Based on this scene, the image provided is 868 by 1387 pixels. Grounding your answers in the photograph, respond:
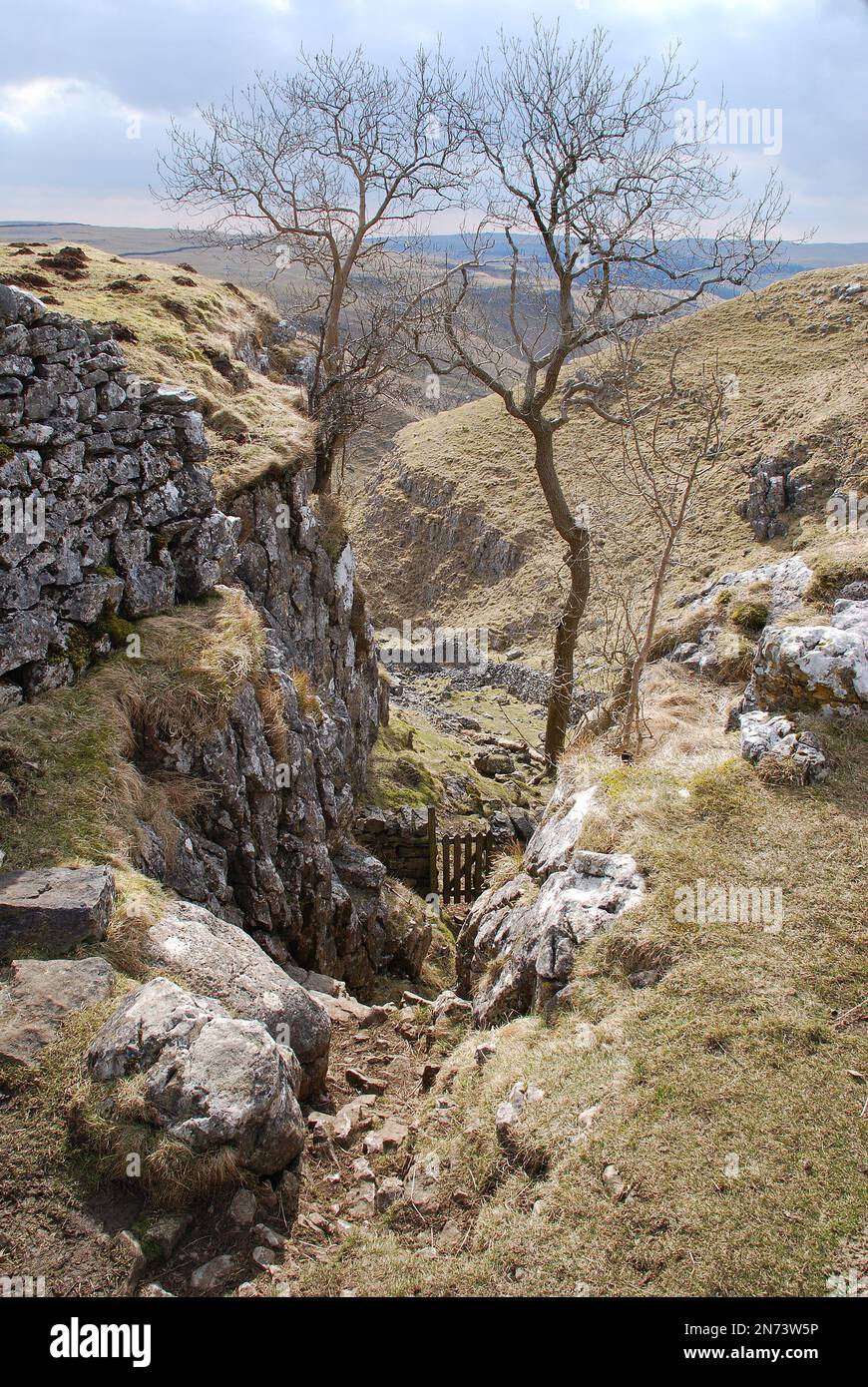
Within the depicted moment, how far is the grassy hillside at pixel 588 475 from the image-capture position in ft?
119

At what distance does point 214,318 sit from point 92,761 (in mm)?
13505

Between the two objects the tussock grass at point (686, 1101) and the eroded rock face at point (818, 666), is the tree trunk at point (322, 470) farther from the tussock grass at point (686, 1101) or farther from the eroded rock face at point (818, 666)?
the tussock grass at point (686, 1101)

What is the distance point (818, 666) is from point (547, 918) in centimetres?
378

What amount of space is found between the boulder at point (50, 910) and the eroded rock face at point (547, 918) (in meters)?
3.52

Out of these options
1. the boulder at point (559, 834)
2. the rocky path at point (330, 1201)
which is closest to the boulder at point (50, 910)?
the rocky path at point (330, 1201)

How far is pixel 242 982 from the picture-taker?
6383 millimetres

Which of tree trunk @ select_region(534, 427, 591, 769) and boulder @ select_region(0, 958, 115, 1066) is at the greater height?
tree trunk @ select_region(534, 427, 591, 769)

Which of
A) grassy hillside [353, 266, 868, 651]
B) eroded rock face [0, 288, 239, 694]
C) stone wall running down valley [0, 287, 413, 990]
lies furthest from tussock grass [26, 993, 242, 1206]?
grassy hillside [353, 266, 868, 651]

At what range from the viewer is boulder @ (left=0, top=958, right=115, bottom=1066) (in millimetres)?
5164

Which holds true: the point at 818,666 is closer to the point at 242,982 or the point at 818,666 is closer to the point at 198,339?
the point at 242,982

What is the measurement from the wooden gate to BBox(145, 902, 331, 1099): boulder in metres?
→ 7.40

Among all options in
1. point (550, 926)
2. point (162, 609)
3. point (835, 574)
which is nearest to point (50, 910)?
point (550, 926)

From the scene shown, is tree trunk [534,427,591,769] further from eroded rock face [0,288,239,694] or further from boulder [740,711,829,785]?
eroded rock face [0,288,239,694]
